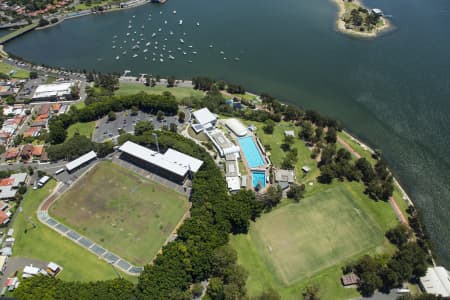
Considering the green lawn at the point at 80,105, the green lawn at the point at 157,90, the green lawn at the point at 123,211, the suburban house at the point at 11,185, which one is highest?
the green lawn at the point at 157,90

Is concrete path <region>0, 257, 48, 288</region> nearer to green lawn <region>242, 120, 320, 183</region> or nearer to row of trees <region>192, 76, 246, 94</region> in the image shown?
green lawn <region>242, 120, 320, 183</region>

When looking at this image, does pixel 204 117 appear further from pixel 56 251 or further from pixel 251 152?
pixel 56 251

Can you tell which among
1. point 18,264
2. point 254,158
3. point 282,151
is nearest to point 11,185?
point 18,264

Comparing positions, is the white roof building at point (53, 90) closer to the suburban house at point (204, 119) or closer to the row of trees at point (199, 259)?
the suburban house at point (204, 119)

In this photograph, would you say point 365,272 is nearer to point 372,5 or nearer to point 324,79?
point 324,79

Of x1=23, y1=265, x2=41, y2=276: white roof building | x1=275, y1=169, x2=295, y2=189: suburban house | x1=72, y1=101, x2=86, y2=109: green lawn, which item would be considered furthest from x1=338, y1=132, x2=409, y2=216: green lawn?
x1=72, y1=101, x2=86, y2=109: green lawn

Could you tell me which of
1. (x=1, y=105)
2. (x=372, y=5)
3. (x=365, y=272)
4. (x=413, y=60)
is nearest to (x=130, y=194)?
(x=365, y=272)

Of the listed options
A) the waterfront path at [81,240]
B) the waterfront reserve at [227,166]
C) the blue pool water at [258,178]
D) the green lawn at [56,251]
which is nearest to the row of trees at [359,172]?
the waterfront reserve at [227,166]
